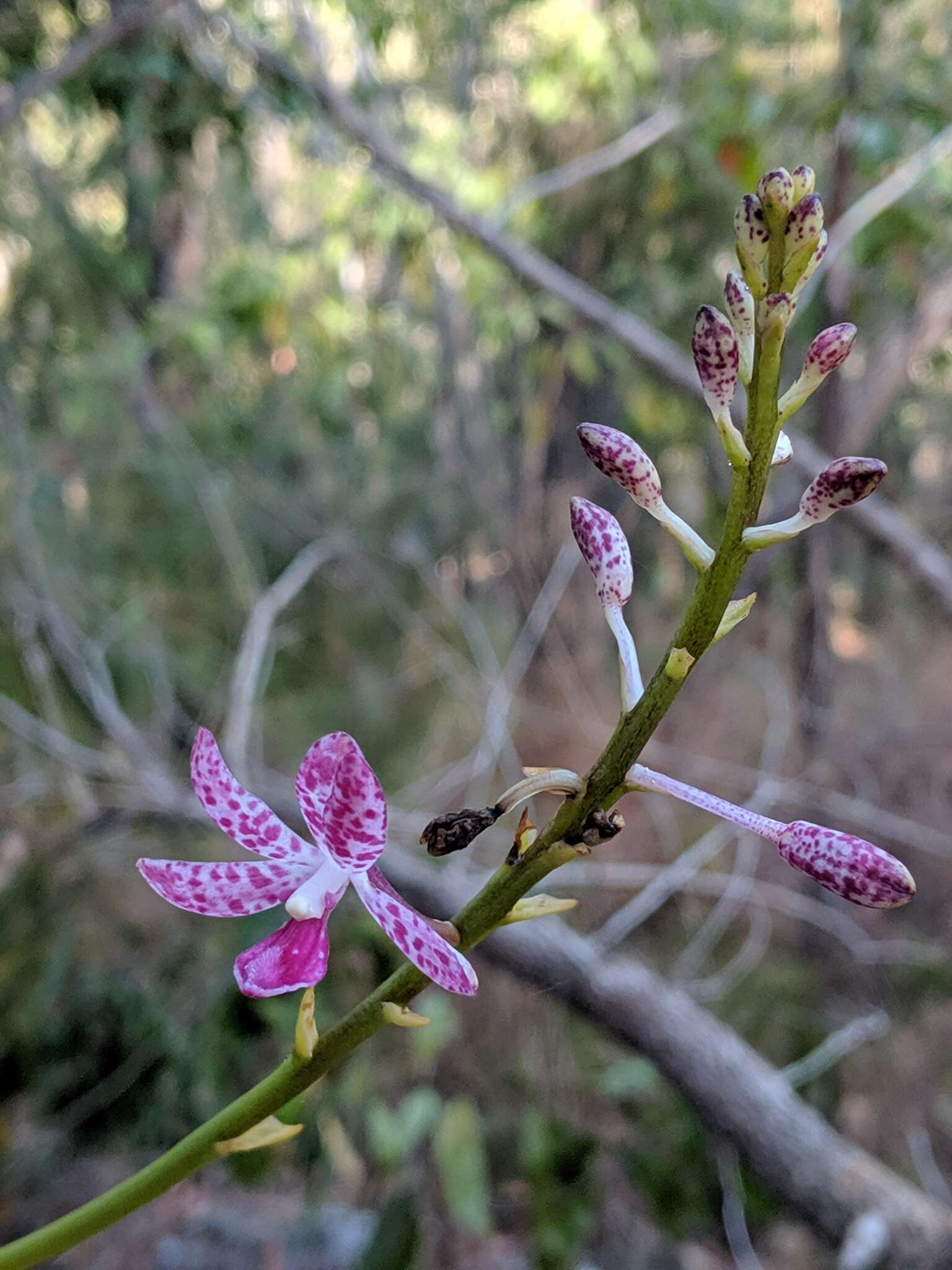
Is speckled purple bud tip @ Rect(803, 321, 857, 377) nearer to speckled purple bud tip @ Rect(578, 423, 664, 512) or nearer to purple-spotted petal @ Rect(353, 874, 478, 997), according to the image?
speckled purple bud tip @ Rect(578, 423, 664, 512)

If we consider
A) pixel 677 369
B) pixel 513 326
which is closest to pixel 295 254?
pixel 513 326

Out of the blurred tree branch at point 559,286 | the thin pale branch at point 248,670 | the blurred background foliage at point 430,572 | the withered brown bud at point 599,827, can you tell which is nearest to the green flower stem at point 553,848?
the withered brown bud at point 599,827

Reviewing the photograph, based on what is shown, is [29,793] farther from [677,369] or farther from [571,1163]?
[677,369]

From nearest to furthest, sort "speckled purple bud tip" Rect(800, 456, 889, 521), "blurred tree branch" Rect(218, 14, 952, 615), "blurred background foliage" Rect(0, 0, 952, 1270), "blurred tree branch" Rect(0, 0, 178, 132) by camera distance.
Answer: "speckled purple bud tip" Rect(800, 456, 889, 521)
"blurred tree branch" Rect(0, 0, 178, 132)
"blurred tree branch" Rect(218, 14, 952, 615)
"blurred background foliage" Rect(0, 0, 952, 1270)

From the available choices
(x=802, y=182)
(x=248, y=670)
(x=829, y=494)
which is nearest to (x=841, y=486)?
(x=829, y=494)

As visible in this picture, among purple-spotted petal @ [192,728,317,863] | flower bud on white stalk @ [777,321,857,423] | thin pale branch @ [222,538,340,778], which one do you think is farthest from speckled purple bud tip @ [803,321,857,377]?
thin pale branch @ [222,538,340,778]

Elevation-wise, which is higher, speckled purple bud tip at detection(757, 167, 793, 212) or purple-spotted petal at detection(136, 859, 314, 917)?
speckled purple bud tip at detection(757, 167, 793, 212)

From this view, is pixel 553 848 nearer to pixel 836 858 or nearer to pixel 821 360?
pixel 836 858

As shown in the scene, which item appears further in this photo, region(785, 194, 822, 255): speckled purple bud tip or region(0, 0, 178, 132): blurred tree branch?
region(0, 0, 178, 132): blurred tree branch
